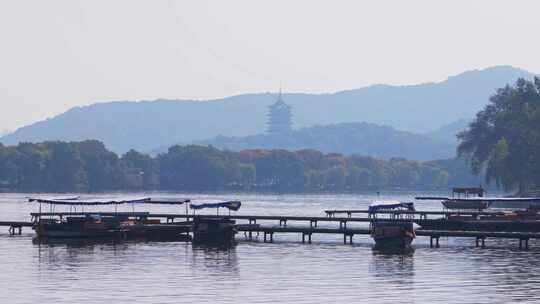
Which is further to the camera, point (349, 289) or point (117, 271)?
point (117, 271)

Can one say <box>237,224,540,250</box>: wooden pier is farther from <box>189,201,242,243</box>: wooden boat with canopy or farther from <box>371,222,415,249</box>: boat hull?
<box>189,201,242,243</box>: wooden boat with canopy

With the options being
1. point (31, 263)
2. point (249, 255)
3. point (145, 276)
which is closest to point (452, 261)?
point (249, 255)

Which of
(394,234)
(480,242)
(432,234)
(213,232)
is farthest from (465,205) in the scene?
(213,232)

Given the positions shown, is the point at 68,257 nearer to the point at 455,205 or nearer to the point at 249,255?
the point at 249,255

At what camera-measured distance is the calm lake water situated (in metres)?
66.2

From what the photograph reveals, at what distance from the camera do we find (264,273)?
261ft

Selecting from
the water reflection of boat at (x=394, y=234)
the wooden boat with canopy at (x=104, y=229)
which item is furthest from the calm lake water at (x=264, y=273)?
the wooden boat with canopy at (x=104, y=229)

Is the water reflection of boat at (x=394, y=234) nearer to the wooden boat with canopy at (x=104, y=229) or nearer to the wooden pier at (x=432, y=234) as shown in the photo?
the wooden pier at (x=432, y=234)

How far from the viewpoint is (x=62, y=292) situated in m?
67.5

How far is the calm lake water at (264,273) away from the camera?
66188 millimetres

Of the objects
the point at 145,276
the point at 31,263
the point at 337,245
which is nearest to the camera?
the point at 145,276

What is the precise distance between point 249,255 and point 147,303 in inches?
1274

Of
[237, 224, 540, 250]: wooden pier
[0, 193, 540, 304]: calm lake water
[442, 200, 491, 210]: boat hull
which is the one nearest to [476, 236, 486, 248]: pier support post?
[237, 224, 540, 250]: wooden pier

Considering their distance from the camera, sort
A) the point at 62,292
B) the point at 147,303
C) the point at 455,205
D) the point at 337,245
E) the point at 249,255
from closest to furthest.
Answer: the point at 147,303, the point at 62,292, the point at 249,255, the point at 337,245, the point at 455,205
